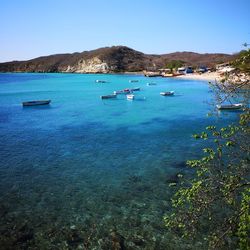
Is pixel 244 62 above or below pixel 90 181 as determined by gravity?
above

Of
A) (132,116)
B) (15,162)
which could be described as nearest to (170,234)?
(15,162)

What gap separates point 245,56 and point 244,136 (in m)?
3.57

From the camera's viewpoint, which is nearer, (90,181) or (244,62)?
(244,62)

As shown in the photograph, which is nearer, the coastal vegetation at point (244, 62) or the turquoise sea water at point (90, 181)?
the coastal vegetation at point (244, 62)

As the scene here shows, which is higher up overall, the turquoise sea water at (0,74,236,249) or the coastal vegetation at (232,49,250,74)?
the coastal vegetation at (232,49,250,74)

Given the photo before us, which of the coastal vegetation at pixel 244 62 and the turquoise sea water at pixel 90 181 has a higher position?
the coastal vegetation at pixel 244 62

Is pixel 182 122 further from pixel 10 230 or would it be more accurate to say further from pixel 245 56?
pixel 245 56

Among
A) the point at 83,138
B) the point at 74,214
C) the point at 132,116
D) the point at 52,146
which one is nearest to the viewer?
the point at 74,214

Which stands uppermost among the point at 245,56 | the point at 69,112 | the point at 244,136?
the point at 245,56

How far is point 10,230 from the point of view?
1942cm

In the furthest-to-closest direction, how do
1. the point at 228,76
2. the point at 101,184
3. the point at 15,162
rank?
the point at 15,162 < the point at 101,184 < the point at 228,76

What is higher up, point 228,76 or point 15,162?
point 228,76

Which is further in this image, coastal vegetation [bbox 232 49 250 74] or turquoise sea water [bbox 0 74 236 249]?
turquoise sea water [bbox 0 74 236 249]

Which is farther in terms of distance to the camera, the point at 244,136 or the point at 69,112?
the point at 69,112
